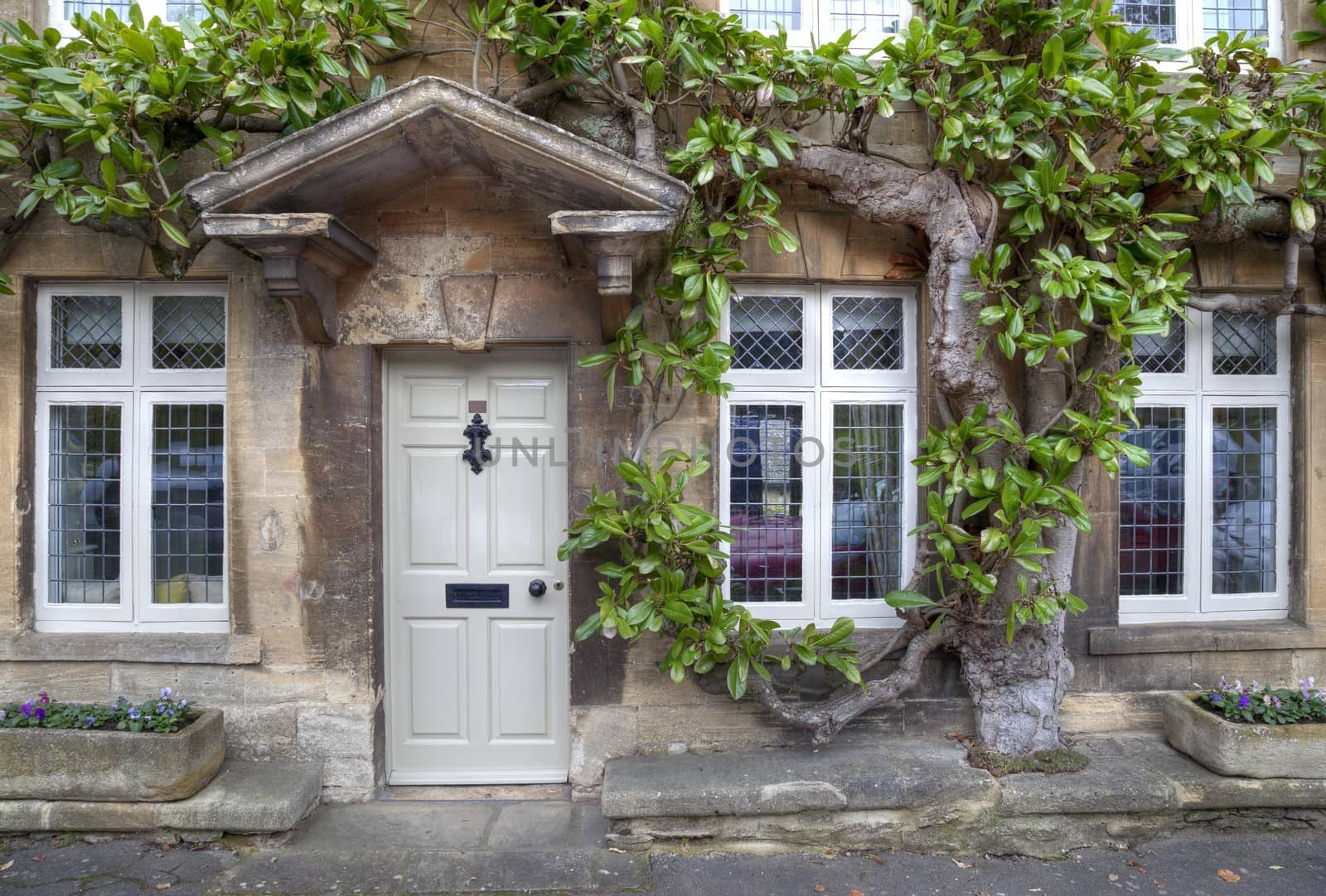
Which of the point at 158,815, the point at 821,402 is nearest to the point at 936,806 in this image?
the point at 821,402

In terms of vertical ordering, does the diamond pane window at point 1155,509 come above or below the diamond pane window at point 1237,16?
below

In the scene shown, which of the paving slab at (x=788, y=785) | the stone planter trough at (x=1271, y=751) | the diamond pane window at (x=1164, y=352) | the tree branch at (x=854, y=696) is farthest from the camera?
the diamond pane window at (x=1164, y=352)

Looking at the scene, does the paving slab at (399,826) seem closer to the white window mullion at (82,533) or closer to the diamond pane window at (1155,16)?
the white window mullion at (82,533)

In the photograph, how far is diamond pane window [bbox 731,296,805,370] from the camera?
4.34 m

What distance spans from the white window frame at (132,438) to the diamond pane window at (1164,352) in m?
4.95

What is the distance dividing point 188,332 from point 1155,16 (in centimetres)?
555

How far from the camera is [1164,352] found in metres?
4.53

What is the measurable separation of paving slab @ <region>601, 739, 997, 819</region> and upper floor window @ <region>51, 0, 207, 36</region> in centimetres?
452

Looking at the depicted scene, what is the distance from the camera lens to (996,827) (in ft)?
12.6

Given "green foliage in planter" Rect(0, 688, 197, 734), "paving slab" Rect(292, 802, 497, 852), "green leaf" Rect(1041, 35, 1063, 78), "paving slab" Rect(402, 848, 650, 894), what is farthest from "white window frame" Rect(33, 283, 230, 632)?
"green leaf" Rect(1041, 35, 1063, 78)

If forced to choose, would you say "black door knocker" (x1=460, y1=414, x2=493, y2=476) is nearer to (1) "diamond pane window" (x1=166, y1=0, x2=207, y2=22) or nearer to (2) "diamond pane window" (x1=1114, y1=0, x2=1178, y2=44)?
(1) "diamond pane window" (x1=166, y1=0, x2=207, y2=22)

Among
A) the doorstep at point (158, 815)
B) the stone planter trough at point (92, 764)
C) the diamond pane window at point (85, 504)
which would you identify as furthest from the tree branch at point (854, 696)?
the diamond pane window at point (85, 504)

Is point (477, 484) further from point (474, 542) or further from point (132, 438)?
point (132, 438)

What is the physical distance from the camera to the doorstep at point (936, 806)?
3.78m
